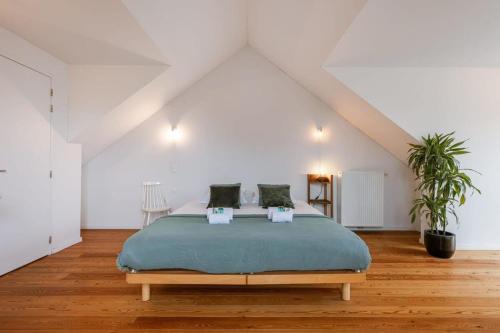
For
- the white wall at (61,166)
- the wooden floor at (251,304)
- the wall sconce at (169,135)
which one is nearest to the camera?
the wooden floor at (251,304)

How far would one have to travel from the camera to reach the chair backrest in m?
3.98

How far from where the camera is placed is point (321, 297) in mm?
2146

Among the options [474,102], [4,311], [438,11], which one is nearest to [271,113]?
[438,11]

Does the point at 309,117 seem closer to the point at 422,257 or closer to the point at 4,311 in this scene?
the point at 422,257

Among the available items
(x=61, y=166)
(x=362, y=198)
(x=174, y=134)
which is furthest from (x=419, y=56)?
(x=61, y=166)

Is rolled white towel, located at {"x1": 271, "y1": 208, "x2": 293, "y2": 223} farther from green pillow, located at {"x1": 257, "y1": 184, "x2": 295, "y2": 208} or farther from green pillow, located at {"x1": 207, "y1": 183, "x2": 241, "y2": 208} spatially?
green pillow, located at {"x1": 207, "y1": 183, "x2": 241, "y2": 208}

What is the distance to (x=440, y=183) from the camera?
3.09 metres

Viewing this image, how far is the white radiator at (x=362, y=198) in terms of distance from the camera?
4.04m

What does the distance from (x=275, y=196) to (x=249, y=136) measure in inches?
50.5

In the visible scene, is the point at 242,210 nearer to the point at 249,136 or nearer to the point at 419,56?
the point at 249,136

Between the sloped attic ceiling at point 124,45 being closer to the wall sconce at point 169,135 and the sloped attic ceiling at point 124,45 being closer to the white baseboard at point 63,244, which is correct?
the wall sconce at point 169,135

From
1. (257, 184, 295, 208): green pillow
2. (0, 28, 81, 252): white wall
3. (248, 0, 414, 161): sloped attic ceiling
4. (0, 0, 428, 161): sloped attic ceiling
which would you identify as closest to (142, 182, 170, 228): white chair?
(0, 28, 81, 252): white wall

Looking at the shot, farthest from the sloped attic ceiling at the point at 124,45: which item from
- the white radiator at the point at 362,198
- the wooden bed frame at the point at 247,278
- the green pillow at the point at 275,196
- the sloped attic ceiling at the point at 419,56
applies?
the white radiator at the point at 362,198

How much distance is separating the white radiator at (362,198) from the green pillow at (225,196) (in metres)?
1.81
